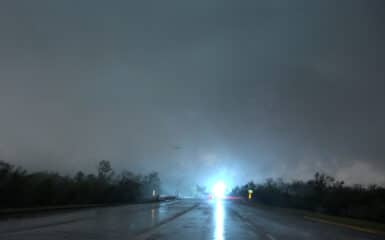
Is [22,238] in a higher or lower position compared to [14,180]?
lower

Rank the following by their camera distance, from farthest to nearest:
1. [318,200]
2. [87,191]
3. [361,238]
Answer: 1. [87,191]
2. [318,200]
3. [361,238]

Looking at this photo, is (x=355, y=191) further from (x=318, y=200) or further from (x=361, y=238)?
(x=361, y=238)

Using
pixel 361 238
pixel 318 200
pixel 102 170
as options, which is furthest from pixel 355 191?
Answer: pixel 102 170

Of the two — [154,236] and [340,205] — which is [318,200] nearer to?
[340,205]

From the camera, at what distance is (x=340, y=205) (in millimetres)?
44906

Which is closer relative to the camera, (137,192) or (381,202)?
(381,202)

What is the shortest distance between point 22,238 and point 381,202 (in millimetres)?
31021

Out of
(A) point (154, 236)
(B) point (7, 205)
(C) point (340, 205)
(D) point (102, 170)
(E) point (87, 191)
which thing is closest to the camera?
(A) point (154, 236)

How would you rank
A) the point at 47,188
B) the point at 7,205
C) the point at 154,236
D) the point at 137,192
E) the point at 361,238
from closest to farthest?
the point at 154,236 → the point at 361,238 → the point at 7,205 → the point at 47,188 → the point at 137,192

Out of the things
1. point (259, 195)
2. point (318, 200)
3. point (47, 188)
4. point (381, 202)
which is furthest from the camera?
point (259, 195)

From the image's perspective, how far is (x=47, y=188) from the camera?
49625mm

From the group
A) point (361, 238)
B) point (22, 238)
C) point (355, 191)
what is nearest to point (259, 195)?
point (355, 191)

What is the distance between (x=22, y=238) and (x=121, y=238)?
10.8 ft

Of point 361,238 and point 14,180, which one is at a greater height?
point 14,180
